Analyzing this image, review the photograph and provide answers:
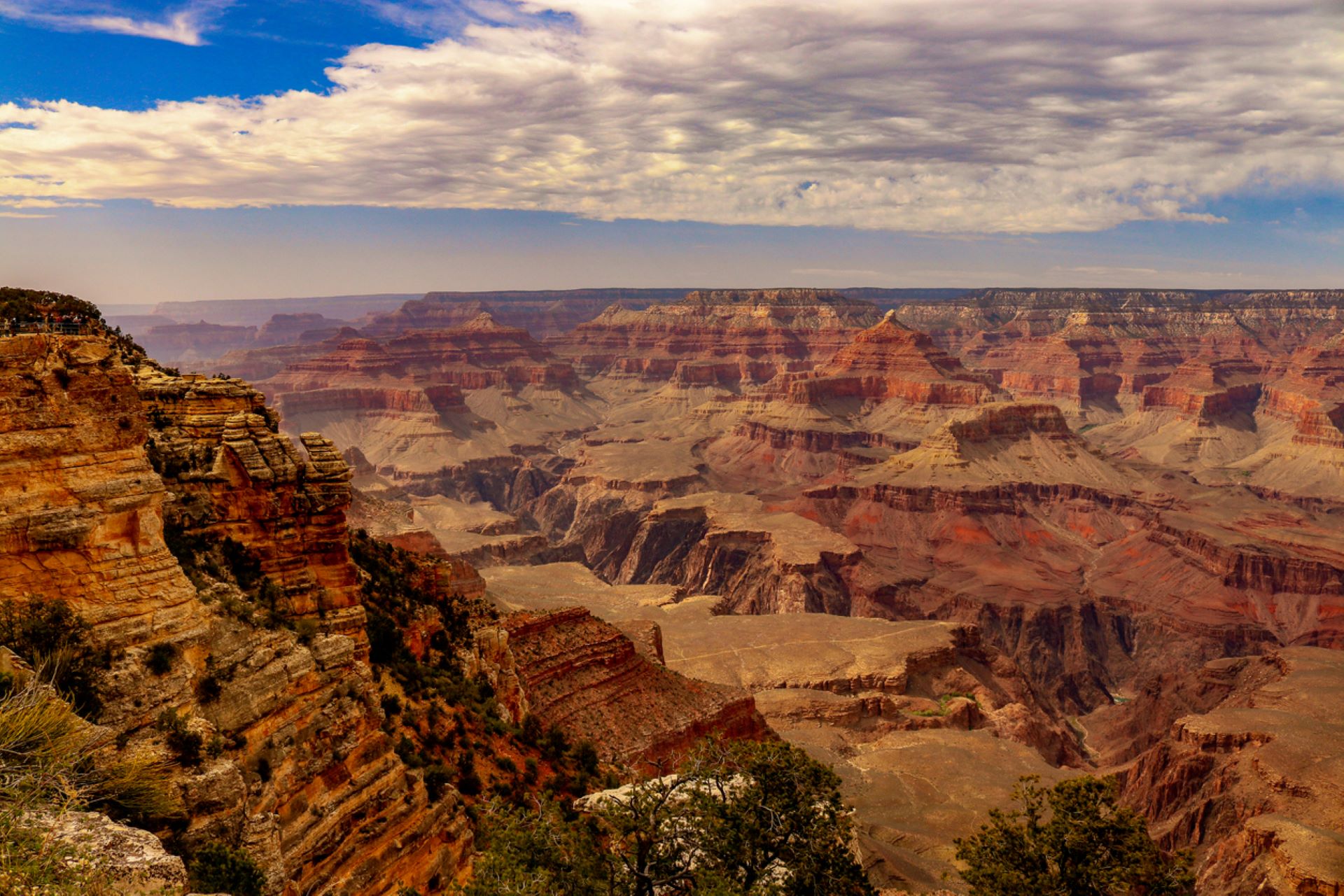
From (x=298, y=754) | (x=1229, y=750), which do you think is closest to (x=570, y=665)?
(x=298, y=754)

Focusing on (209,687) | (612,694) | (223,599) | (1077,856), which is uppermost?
(223,599)

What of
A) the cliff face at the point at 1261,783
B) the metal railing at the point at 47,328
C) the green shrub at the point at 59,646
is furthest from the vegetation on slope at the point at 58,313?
the cliff face at the point at 1261,783

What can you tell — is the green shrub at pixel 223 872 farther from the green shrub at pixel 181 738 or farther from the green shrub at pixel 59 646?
the green shrub at pixel 59 646

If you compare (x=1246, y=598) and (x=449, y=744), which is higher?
(x=449, y=744)

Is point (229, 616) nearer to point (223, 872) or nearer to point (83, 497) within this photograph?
point (83, 497)

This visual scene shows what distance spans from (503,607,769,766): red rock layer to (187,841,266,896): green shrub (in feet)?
89.6

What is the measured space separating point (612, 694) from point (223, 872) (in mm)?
34556

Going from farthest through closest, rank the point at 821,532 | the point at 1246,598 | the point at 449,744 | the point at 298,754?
the point at 821,532
the point at 1246,598
the point at 449,744
the point at 298,754

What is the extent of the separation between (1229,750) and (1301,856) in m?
26.8

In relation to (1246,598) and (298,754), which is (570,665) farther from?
(1246,598)

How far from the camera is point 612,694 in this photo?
4997 centimetres

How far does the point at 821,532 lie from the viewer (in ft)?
500

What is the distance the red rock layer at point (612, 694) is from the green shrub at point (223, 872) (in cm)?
2731

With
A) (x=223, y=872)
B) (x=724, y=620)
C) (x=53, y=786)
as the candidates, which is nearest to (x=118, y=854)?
(x=53, y=786)
